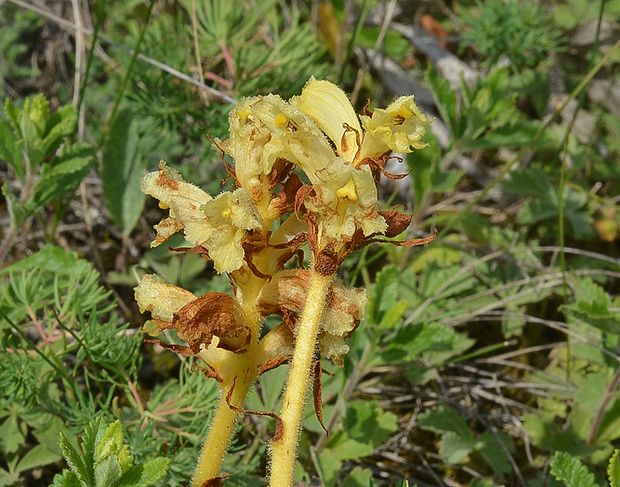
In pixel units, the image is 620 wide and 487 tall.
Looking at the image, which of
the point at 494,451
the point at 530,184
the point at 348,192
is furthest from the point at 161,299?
the point at 530,184

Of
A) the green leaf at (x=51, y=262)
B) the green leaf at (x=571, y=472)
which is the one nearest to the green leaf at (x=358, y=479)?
the green leaf at (x=571, y=472)

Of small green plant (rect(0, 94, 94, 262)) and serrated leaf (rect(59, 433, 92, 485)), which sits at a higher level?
small green plant (rect(0, 94, 94, 262))

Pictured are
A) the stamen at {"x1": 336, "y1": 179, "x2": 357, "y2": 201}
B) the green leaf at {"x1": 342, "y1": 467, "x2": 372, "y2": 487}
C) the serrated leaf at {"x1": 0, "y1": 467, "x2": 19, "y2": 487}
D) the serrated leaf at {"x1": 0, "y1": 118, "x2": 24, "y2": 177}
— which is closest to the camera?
the stamen at {"x1": 336, "y1": 179, "x2": 357, "y2": 201}

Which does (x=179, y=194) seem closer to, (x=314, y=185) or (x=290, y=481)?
(x=314, y=185)

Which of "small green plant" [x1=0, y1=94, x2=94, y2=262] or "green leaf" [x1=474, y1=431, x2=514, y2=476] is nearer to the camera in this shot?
"small green plant" [x1=0, y1=94, x2=94, y2=262]

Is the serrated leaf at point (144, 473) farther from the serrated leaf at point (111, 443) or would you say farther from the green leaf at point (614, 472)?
the green leaf at point (614, 472)

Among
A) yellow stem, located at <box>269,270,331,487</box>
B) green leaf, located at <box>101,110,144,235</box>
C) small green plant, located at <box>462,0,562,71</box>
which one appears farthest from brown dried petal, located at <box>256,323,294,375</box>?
small green plant, located at <box>462,0,562,71</box>

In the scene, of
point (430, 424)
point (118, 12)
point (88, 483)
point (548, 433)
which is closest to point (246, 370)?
point (88, 483)

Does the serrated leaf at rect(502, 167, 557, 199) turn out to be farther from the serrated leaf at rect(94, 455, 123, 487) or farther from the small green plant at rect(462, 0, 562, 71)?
the serrated leaf at rect(94, 455, 123, 487)
